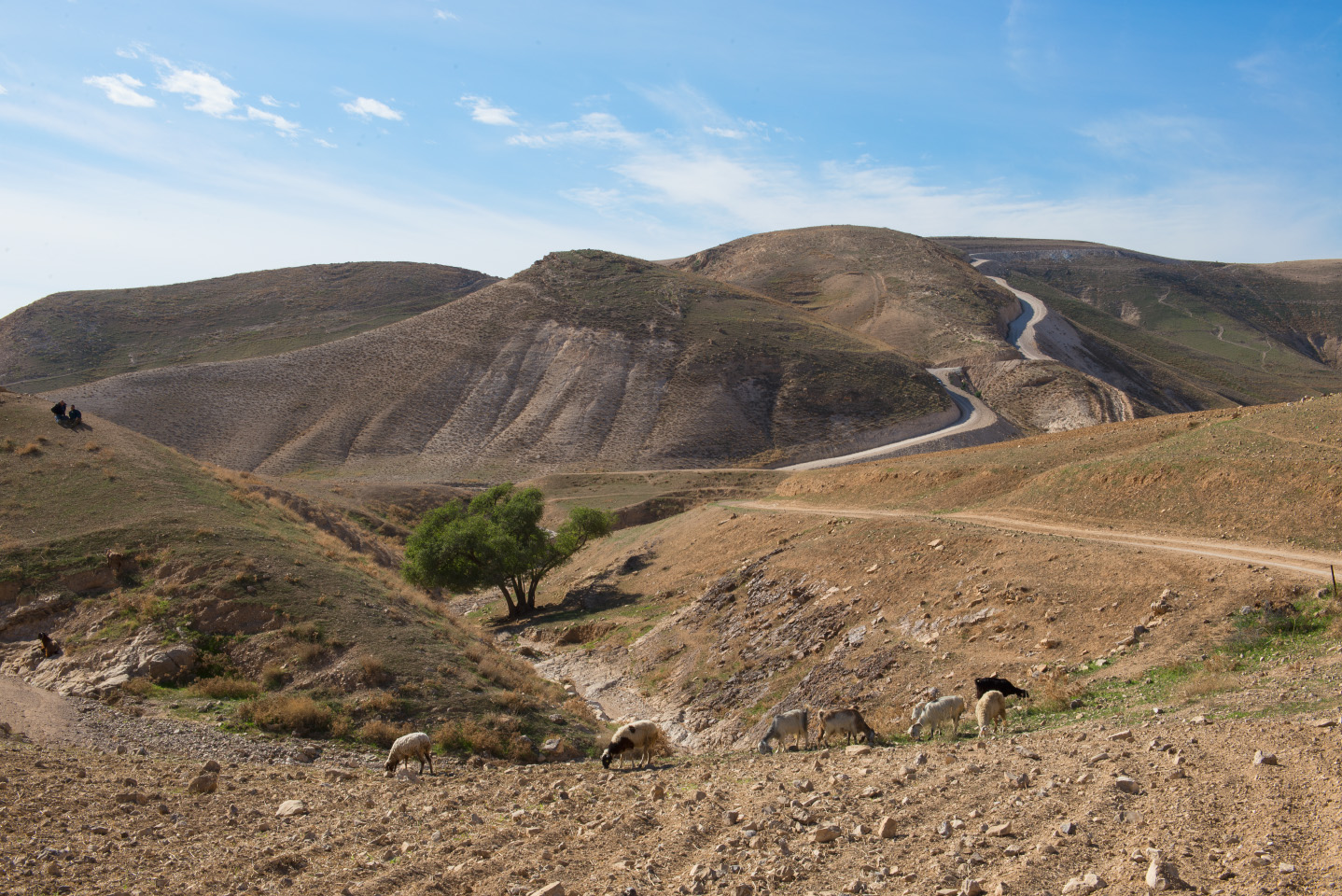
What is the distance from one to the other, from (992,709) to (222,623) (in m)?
15.9

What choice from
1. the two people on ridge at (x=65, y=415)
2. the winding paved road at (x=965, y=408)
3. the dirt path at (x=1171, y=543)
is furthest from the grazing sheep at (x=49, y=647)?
the winding paved road at (x=965, y=408)

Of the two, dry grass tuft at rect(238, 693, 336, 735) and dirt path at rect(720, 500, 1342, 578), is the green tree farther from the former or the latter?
dry grass tuft at rect(238, 693, 336, 735)

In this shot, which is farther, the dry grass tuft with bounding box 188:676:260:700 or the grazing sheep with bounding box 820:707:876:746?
the dry grass tuft with bounding box 188:676:260:700

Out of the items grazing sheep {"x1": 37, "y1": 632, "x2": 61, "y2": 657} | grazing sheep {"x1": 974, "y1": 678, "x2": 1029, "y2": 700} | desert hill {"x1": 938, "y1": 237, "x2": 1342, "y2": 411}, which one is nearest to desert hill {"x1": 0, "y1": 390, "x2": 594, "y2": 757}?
grazing sheep {"x1": 37, "y1": 632, "x2": 61, "y2": 657}

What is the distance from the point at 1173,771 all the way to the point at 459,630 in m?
17.3

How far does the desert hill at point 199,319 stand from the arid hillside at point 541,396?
95.8 ft

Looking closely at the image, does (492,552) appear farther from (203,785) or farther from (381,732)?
(203,785)

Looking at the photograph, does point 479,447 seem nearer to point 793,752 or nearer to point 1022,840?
point 793,752

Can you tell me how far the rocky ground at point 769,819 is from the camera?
7117 millimetres

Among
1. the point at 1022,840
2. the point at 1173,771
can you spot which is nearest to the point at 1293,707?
the point at 1173,771

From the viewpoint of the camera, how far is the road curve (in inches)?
2699

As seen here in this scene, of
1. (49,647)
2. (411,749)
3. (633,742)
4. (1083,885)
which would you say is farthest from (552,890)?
(49,647)

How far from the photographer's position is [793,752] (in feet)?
42.9

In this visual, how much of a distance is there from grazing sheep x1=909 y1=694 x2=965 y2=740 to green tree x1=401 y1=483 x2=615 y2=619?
24.7m
